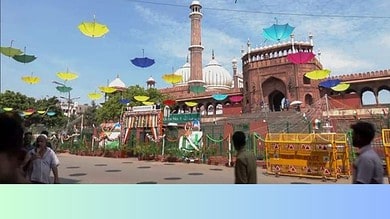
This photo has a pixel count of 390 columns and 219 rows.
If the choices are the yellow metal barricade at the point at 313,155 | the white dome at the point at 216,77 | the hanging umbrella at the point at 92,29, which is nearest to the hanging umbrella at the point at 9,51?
the hanging umbrella at the point at 92,29

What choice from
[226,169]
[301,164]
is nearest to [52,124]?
[226,169]

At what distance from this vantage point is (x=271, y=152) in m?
6.93

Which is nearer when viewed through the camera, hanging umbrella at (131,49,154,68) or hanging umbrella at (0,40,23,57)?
hanging umbrella at (0,40,23,57)

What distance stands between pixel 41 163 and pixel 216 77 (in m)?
29.9

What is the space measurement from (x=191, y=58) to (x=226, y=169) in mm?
22935

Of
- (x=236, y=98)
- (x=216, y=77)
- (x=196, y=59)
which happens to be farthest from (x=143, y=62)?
(x=216, y=77)

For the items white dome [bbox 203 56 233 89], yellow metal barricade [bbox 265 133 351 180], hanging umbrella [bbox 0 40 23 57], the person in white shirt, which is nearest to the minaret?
white dome [bbox 203 56 233 89]

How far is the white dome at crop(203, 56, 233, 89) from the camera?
32.1 meters

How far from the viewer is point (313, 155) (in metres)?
6.23

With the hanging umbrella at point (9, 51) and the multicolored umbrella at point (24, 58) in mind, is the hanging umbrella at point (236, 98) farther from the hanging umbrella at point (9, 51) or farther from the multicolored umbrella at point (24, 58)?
the hanging umbrella at point (9, 51)

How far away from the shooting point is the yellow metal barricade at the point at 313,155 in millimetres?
6059

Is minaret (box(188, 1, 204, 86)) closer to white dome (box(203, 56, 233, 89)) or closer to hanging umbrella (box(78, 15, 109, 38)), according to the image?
white dome (box(203, 56, 233, 89))

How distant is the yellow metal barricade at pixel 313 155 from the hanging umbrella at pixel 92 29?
4068 mm

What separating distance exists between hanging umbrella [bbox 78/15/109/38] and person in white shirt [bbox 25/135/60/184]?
308cm
